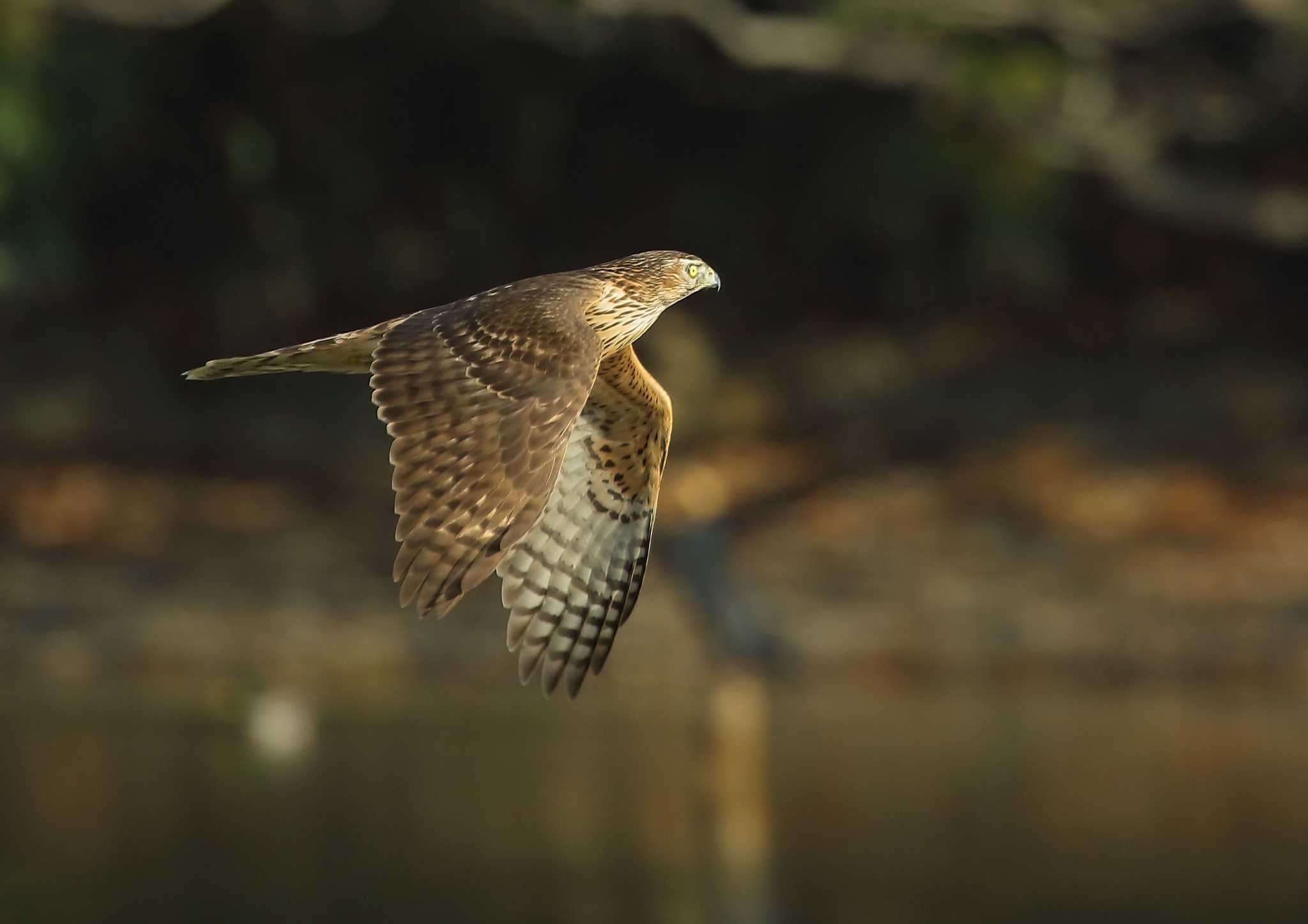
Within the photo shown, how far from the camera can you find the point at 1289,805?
11414mm

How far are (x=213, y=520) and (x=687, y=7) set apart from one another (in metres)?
4.45

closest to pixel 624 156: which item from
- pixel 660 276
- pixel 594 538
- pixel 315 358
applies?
pixel 594 538

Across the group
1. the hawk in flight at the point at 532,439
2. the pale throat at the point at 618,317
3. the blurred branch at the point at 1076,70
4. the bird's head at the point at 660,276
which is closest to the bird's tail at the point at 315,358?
the hawk in flight at the point at 532,439

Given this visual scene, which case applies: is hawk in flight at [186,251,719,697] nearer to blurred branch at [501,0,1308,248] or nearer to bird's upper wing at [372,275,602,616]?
bird's upper wing at [372,275,602,616]

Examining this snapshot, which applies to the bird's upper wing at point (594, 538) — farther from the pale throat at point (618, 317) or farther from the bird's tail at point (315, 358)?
the bird's tail at point (315, 358)

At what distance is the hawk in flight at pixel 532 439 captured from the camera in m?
4.69

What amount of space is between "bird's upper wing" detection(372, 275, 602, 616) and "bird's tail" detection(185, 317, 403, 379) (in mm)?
84

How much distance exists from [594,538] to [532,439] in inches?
46.1

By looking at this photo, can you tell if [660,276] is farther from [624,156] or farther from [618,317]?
[624,156]

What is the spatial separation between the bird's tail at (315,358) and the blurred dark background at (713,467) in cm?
496

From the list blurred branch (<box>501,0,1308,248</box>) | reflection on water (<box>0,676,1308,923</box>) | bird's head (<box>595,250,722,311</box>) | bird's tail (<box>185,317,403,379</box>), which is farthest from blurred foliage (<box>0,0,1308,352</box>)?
bird's tail (<box>185,317,403,379</box>)

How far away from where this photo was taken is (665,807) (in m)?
11.9

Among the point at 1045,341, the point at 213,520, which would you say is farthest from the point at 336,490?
the point at 1045,341

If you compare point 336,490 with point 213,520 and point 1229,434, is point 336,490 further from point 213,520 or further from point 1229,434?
point 1229,434
